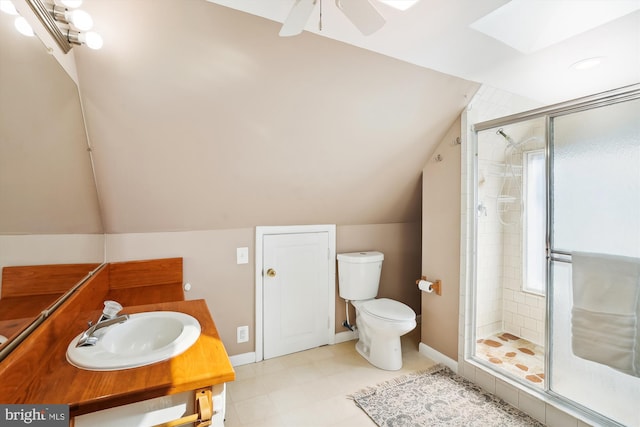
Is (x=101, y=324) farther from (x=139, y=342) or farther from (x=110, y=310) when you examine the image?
(x=139, y=342)

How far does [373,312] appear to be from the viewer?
2422 mm

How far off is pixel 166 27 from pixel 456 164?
2068 mm

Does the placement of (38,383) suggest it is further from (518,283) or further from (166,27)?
(518,283)

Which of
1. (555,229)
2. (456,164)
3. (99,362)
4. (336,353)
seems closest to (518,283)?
(555,229)

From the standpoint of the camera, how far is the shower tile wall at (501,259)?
257 cm

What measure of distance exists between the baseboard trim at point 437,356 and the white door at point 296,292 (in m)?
0.83

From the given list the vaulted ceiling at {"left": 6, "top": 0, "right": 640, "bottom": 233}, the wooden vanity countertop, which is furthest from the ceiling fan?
the wooden vanity countertop

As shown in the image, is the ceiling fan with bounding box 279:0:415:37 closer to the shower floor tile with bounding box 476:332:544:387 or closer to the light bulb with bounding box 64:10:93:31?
the light bulb with bounding box 64:10:93:31

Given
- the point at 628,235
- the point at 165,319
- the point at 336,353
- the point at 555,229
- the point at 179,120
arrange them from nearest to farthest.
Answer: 1. the point at 165,319
2. the point at 628,235
3. the point at 179,120
4. the point at 555,229
5. the point at 336,353

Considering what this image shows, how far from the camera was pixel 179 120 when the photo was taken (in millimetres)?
1656

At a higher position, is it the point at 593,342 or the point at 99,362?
the point at 99,362

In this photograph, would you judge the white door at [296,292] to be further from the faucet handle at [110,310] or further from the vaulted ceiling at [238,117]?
the faucet handle at [110,310]

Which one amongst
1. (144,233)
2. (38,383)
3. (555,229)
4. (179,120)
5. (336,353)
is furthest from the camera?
(336,353)

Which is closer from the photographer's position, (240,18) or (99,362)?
(99,362)
